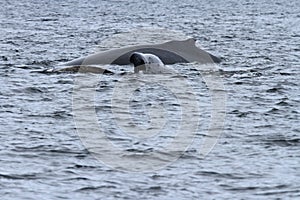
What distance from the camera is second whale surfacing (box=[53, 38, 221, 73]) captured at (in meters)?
27.9

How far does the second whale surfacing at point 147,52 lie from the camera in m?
27.9

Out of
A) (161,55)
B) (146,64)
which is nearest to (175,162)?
(146,64)

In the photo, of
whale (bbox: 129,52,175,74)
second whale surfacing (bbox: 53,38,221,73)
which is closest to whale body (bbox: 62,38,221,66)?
second whale surfacing (bbox: 53,38,221,73)

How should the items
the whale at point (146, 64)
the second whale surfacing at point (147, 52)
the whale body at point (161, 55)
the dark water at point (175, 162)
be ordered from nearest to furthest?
the dark water at point (175, 162), the whale at point (146, 64), the second whale surfacing at point (147, 52), the whale body at point (161, 55)

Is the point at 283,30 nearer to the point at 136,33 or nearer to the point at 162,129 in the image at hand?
the point at 136,33

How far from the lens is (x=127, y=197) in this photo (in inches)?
504

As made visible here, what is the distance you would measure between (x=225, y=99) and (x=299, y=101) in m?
1.76

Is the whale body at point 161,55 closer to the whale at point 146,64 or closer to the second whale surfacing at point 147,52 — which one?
the second whale surfacing at point 147,52

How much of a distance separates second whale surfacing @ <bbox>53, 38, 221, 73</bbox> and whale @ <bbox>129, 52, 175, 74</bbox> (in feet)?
3.59

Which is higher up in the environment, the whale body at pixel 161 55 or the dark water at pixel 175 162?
the whale body at pixel 161 55

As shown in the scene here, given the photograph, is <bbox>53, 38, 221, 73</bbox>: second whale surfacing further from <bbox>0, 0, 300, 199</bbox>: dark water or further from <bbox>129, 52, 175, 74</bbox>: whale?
A: <bbox>129, 52, 175, 74</bbox>: whale

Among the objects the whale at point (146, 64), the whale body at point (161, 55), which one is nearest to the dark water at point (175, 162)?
the whale body at point (161, 55)

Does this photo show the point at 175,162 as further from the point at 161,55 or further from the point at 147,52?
the point at 161,55

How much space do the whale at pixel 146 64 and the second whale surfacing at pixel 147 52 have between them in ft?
3.59
